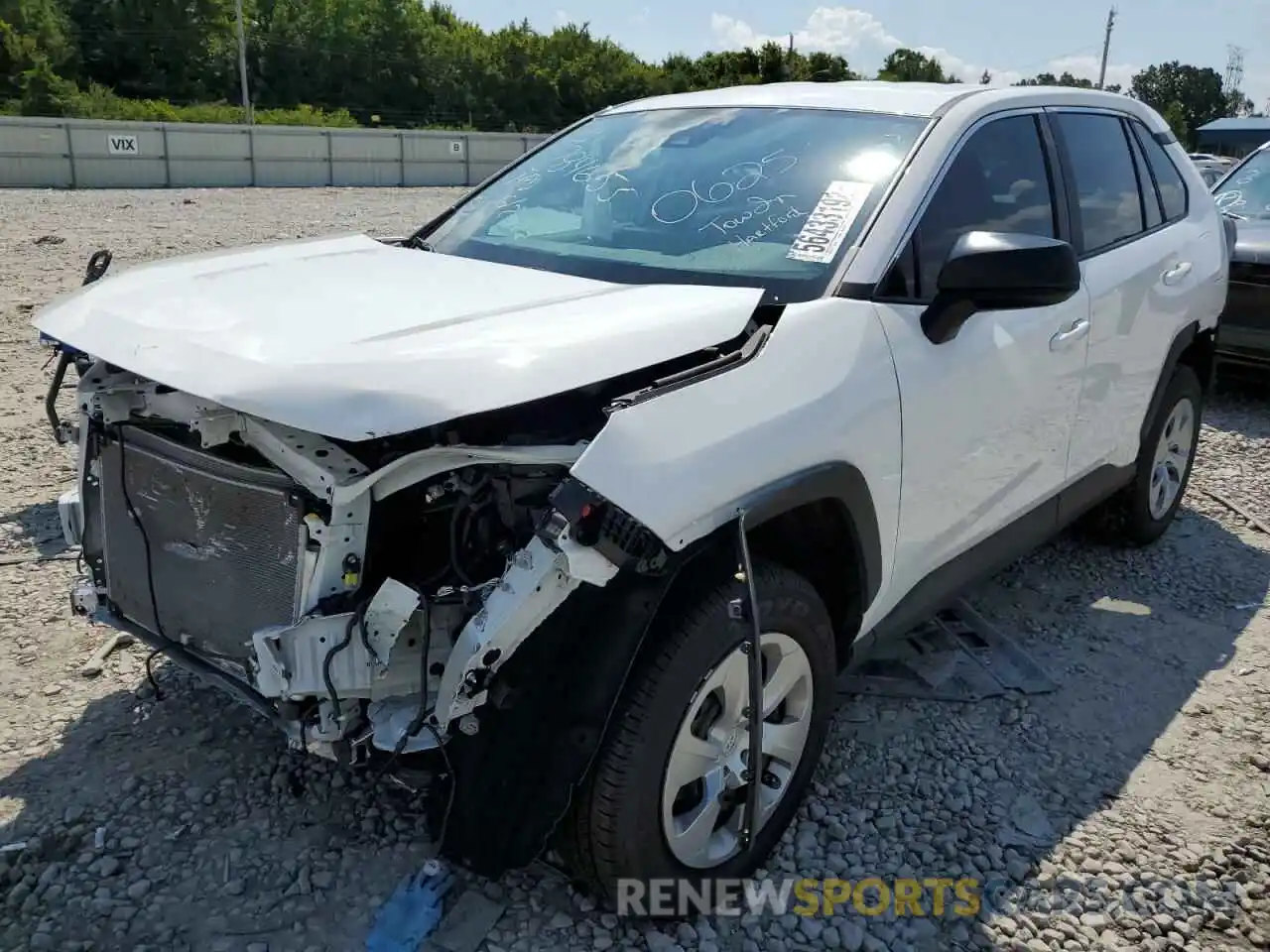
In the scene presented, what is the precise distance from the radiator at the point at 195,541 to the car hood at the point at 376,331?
274mm

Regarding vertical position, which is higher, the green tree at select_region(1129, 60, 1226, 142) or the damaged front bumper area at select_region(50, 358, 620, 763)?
the green tree at select_region(1129, 60, 1226, 142)

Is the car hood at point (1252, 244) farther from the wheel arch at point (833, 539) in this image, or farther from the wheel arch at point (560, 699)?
the wheel arch at point (560, 699)

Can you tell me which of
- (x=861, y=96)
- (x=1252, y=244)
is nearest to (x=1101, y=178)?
(x=861, y=96)

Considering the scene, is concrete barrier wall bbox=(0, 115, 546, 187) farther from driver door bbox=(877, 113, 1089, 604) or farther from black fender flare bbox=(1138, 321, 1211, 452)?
driver door bbox=(877, 113, 1089, 604)

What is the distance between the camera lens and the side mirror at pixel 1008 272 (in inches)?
102

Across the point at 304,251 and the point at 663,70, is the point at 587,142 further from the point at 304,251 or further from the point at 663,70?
the point at 663,70

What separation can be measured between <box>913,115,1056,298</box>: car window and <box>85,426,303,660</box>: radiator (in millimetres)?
1776

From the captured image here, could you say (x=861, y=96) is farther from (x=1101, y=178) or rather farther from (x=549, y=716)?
(x=549, y=716)

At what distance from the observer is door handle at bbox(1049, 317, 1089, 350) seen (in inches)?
132

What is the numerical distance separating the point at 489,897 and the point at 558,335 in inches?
54.4

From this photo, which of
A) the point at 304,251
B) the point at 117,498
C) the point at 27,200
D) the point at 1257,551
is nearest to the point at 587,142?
the point at 304,251

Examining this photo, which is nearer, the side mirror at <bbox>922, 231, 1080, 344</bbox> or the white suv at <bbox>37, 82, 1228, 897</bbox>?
the white suv at <bbox>37, 82, 1228, 897</bbox>

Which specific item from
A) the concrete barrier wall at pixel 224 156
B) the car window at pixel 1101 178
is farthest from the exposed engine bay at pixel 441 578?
the concrete barrier wall at pixel 224 156

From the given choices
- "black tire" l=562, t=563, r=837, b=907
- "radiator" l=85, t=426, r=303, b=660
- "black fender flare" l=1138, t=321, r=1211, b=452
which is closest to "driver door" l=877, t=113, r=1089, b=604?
"black tire" l=562, t=563, r=837, b=907
